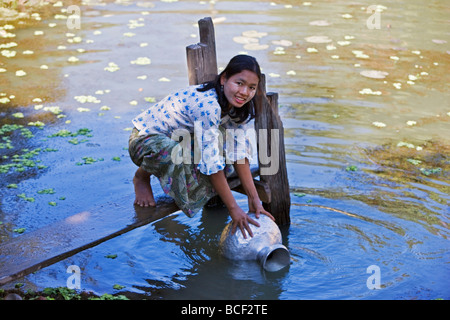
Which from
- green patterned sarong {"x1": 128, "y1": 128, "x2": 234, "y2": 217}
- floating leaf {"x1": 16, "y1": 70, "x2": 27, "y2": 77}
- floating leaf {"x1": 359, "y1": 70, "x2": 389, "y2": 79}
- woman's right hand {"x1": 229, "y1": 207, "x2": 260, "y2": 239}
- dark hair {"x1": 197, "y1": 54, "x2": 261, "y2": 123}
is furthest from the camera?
floating leaf {"x1": 359, "y1": 70, "x2": 389, "y2": 79}

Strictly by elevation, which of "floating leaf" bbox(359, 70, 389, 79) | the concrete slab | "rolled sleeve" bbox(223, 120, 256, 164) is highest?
"rolled sleeve" bbox(223, 120, 256, 164)

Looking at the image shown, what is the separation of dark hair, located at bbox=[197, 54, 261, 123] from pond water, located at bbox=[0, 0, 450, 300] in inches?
44.9

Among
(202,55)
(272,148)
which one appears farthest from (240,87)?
(272,148)

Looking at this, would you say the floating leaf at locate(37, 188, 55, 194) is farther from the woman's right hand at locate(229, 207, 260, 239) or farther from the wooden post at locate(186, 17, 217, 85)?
the woman's right hand at locate(229, 207, 260, 239)

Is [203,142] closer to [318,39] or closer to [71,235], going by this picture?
[71,235]

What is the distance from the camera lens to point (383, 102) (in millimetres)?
8461

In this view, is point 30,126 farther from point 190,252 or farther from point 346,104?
point 346,104

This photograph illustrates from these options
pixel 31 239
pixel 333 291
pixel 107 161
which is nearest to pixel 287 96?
pixel 107 161

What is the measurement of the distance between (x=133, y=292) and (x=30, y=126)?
3710mm

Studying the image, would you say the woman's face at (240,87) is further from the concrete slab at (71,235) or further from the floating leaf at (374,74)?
the floating leaf at (374,74)

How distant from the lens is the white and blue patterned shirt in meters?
4.41

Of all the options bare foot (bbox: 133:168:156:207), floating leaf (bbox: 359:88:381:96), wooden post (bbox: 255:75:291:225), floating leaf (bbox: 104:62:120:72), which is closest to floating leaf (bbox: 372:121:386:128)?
floating leaf (bbox: 359:88:381:96)

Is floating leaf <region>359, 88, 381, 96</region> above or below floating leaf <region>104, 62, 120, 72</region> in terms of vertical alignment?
below

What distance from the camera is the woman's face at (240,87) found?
440cm
